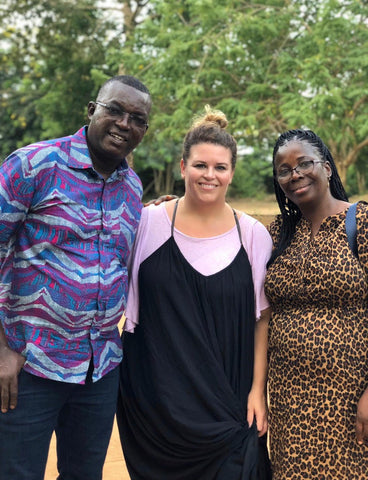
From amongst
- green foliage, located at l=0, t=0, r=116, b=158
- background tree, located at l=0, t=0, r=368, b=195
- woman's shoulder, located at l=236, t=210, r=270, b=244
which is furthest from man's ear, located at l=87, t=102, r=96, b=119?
green foliage, located at l=0, t=0, r=116, b=158

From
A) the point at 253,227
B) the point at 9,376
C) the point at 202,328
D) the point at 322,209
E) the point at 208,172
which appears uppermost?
the point at 208,172

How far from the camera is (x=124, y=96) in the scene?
2.70 metres

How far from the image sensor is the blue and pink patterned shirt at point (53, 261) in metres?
2.48

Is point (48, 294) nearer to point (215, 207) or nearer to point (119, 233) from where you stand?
point (119, 233)

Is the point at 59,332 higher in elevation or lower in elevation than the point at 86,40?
lower

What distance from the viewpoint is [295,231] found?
119 inches

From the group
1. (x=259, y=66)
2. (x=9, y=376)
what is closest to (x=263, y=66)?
(x=259, y=66)

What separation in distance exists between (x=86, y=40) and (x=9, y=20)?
8.70ft

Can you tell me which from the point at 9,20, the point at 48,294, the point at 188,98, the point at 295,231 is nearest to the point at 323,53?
the point at 188,98

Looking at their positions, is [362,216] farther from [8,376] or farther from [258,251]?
[8,376]

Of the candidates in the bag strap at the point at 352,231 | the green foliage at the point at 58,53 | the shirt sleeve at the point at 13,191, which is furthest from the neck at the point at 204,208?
the green foliage at the point at 58,53

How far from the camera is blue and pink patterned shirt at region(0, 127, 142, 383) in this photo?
2484 millimetres

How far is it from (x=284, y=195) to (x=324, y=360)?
0.90 m

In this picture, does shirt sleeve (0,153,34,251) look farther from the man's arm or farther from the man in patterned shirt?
the man's arm
